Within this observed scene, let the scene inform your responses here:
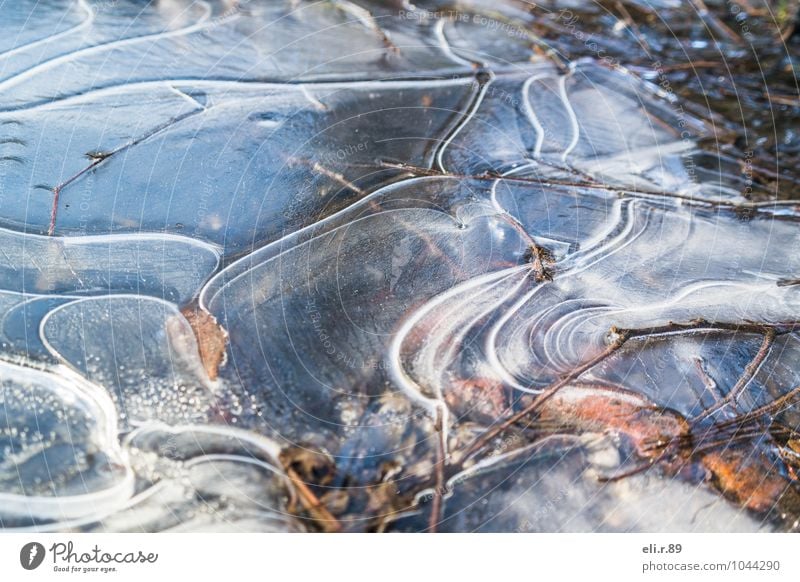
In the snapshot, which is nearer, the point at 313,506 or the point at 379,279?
the point at 313,506

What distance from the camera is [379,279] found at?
2.83 ft

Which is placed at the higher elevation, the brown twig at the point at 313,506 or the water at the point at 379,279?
the water at the point at 379,279

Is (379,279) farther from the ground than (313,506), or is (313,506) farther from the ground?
(379,279)

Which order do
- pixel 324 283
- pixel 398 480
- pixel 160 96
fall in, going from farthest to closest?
1. pixel 160 96
2. pixel 324 283
3. pixel 398 480

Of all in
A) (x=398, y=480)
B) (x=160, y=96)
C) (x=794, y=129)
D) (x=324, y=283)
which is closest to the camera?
(x=398, y=480)

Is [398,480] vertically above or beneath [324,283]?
beneath

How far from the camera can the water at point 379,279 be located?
739mm

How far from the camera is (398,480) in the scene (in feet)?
2.43

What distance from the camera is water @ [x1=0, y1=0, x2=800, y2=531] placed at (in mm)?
739

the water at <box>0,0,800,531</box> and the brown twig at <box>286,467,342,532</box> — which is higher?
the water at <box>0,0,800,531</box>

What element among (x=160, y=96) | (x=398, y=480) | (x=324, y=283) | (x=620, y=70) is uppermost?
(x=620, y=70)

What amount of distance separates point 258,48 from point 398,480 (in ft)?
2.36

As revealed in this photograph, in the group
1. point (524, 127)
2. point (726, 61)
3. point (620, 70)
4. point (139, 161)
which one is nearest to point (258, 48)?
point (139, 161)

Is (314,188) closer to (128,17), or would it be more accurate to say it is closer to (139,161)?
(139,161)
